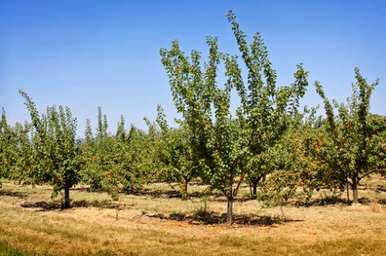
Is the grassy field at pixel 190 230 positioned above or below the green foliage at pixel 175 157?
below

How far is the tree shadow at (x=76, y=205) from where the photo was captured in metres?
29.1

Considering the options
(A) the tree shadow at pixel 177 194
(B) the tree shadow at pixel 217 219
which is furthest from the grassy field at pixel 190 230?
(A) the tree shadow at pixel 177 194

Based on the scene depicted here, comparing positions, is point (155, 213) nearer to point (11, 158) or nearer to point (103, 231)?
point (103, 231)

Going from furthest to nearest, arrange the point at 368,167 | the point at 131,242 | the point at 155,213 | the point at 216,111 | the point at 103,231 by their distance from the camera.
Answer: the point at 368,167
the point at 155,213
the point at 216,111
the point at 103,231
the point at 131,242

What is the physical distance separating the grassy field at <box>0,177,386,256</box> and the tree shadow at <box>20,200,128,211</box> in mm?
62

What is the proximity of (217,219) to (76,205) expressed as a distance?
34.0 ft

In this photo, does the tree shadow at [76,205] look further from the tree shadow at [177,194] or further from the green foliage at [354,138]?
the green foliage at [354,138]

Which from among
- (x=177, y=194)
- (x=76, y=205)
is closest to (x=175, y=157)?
(x=177, y=194)

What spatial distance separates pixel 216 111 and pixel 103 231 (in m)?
7.13

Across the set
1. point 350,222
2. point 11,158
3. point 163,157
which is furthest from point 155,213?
point 11,158

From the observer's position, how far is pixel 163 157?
→ 126ft

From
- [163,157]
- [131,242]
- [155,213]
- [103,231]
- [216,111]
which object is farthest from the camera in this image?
[163,157]

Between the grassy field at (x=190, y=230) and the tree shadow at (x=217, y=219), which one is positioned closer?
the grassy field at (x=190, y=230)

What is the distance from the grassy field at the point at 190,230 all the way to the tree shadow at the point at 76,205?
62mm
